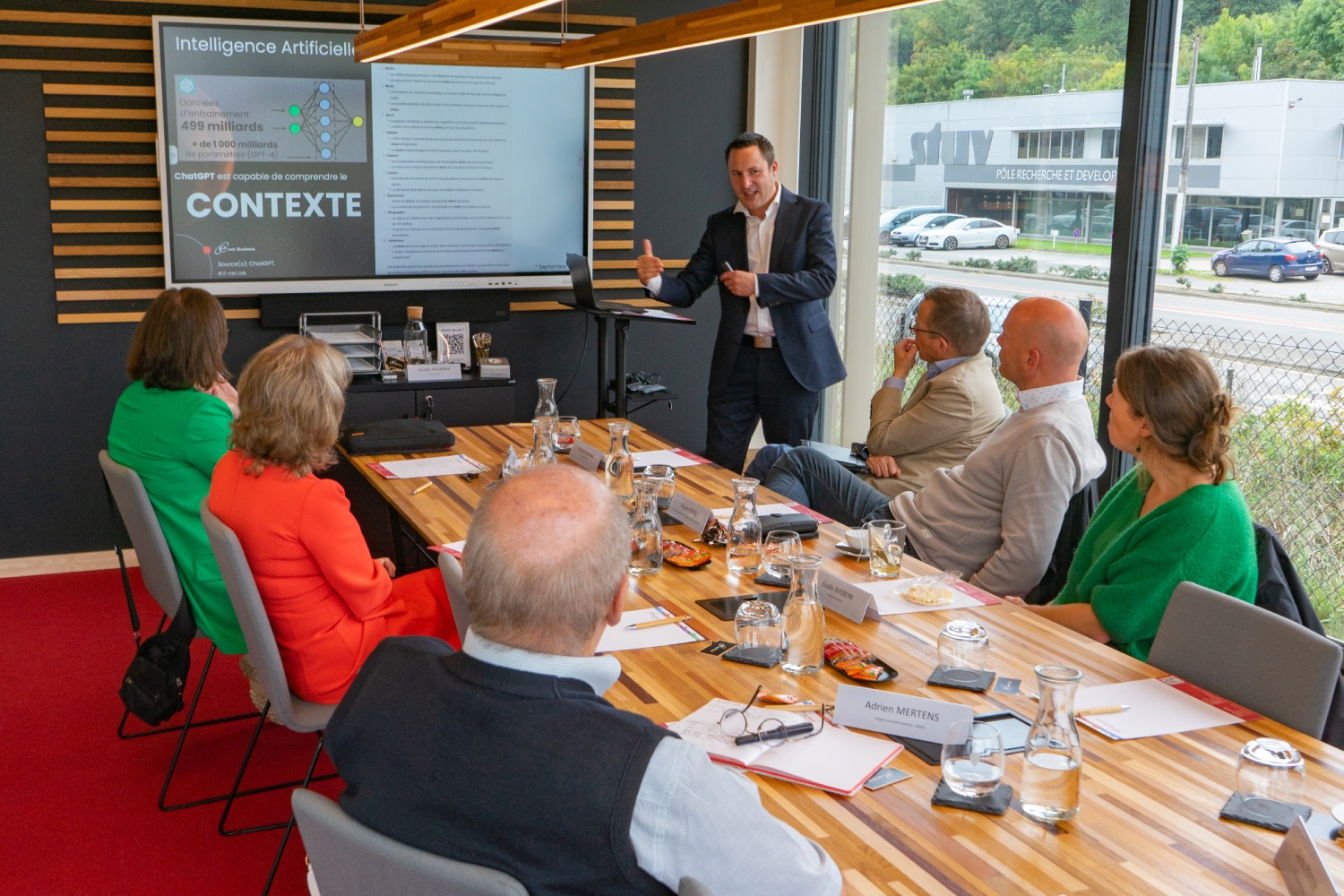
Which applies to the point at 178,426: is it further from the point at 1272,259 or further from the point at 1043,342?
the point at 1272,259

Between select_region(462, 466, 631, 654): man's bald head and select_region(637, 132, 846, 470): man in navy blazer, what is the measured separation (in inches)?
146

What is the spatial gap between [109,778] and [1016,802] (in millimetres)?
2848

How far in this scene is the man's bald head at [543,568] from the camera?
1501 mm

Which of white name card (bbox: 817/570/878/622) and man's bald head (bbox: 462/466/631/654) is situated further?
white name card (bbox: 817/570/878/622)

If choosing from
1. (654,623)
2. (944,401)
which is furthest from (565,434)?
(654,623)

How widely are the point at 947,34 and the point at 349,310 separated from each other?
3125mm

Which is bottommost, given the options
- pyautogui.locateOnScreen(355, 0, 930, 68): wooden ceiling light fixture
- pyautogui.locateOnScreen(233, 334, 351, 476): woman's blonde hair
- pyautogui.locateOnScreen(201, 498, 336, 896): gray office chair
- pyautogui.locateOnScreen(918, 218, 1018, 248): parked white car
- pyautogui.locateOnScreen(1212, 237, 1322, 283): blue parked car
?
pyautogui.locateOnScreen(201, 498, 336, 896): gray office chair

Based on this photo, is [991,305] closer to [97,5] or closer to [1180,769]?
[1180,769]

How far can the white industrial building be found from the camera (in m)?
3.80

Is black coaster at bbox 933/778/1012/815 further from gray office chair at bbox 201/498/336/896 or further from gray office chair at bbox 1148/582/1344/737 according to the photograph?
gray office chair at bbox 201/498/336/896

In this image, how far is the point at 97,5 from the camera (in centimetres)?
533

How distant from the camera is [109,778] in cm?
358

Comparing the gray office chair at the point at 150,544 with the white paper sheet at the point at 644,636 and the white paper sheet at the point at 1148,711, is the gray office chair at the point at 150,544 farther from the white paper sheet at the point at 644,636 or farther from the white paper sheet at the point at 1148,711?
the white paper sheet at the point at 1148,711

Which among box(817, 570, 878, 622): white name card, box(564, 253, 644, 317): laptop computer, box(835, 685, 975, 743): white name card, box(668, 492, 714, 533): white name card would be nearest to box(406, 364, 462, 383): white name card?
box(564, 253, 644, 317): laptop computer
